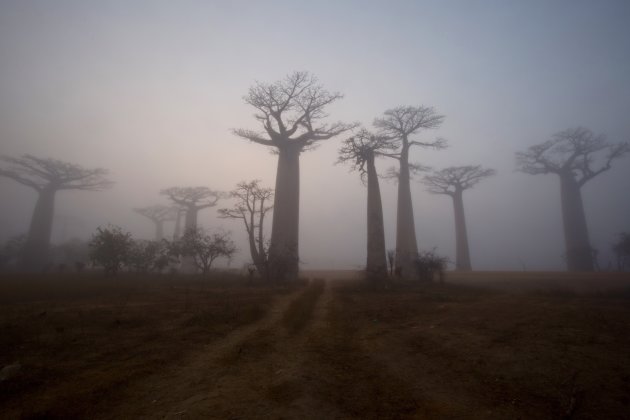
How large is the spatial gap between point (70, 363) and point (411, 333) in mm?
5681

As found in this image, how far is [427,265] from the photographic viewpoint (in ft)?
49.0

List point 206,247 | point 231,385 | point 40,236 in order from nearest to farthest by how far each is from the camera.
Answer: point 231,385 → point 206,247 → point 40,236

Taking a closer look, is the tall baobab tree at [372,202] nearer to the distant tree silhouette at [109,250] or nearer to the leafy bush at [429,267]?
the leafy bush at [429,267]

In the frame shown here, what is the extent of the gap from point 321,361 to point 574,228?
2944 centimetres

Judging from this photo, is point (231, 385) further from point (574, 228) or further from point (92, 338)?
point (574, 228)

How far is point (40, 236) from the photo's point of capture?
2727 cm

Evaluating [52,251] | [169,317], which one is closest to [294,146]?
[169,317]

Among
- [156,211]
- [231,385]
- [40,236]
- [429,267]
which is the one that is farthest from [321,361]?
[156,211]

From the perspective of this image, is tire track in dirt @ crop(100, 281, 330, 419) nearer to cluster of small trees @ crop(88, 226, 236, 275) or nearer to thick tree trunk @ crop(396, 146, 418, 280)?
cluster of small trees @ crop(88, 226, 236, 275)

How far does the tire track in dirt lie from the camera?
3408mm

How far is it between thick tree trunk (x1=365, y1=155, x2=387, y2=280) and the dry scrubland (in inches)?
236

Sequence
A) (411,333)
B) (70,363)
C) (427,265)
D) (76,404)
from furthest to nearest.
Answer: (427,265) → (411,333) → (70,363) → (76,404)

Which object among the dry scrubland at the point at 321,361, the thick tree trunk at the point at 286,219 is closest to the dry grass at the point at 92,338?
the dry scrubland at the point at 321,361

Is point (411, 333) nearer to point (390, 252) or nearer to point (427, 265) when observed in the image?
point (427, 265)
